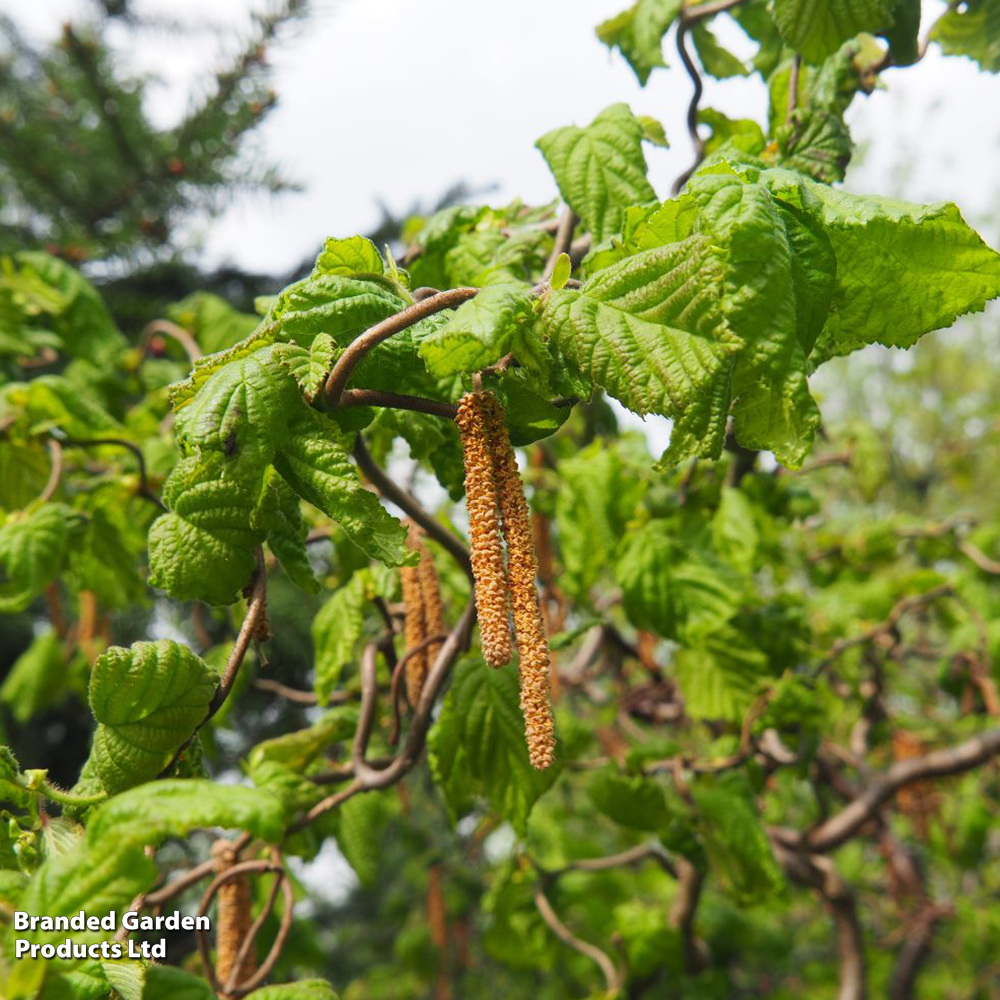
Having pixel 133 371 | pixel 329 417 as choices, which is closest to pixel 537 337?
pixel 329 417

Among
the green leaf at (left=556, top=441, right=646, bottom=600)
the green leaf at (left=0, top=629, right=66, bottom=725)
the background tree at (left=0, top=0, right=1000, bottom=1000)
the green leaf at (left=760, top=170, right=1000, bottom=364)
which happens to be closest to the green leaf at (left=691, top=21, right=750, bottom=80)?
the background tree at (left=0, top=0, right=1000, bottom=1000)

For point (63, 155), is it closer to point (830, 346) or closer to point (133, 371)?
point (133, 371)

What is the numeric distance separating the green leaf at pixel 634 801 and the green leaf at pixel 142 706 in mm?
1329

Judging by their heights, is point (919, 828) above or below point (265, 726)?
below

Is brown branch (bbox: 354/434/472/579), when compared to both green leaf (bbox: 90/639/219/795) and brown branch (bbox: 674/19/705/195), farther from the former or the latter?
brown branch (bbox: 674/19/705/195)

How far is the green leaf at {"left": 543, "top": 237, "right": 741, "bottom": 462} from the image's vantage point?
881 mm

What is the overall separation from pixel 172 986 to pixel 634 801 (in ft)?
4.68

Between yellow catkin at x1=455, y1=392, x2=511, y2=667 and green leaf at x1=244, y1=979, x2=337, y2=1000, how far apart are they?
0.51 meters

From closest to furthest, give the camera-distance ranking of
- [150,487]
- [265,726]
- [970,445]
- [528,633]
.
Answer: [528,633]
[150,487]
[265,726]
[970,445]

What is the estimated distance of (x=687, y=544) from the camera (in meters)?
2.12

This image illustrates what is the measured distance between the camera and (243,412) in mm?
951

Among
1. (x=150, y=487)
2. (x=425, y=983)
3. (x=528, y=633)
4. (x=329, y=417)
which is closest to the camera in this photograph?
(x=528, y=633)

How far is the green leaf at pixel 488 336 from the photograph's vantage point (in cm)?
85

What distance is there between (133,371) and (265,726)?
1192mm
